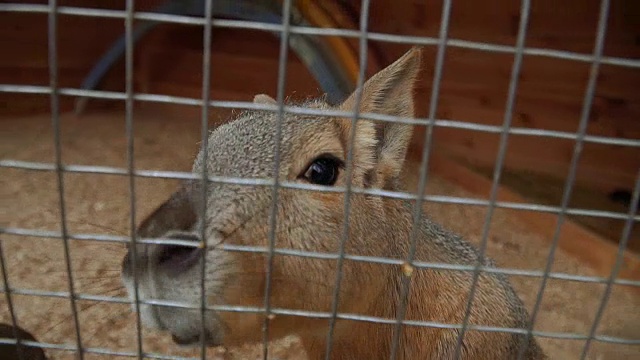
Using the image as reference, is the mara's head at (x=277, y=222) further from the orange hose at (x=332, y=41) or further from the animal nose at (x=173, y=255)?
the orange hose at (x=332, y=41)

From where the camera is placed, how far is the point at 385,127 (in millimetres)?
1871

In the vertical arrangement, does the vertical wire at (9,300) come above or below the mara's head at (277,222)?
below

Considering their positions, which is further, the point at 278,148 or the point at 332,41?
the point at 332,41

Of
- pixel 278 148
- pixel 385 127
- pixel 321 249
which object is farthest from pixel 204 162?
pixel 385 127

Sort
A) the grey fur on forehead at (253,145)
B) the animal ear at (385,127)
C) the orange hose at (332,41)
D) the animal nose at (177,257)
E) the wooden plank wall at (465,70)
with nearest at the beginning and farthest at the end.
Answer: the animal nose at (177,257) < the grey fur on forehead at (253,145) < the animal ear at (385,127) < the orange hose at (332,41) < the wooden plank wall at (465,70)

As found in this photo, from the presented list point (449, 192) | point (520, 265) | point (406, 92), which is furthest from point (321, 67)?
point (406, 92)

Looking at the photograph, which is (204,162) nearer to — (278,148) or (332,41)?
(278,148)

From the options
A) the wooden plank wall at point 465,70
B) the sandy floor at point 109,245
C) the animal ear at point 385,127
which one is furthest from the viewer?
the wooden plank wall at point 465,70

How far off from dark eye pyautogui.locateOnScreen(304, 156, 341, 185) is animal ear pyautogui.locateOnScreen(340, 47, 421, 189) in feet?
0.43

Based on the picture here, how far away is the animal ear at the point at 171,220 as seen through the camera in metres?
1.46

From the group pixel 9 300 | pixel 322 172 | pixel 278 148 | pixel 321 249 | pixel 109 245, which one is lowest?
pixel 109 245

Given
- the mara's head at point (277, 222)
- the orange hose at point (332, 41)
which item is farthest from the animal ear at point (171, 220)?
the orange hose at point (332, 41)

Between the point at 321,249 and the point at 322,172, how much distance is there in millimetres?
200

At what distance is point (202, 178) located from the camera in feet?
4.33
